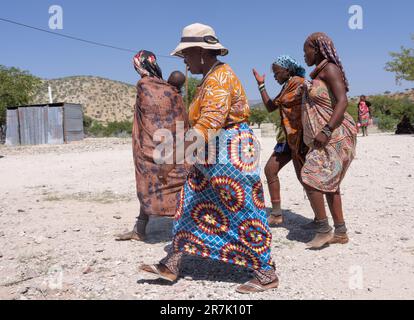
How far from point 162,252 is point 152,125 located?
120 centimetres

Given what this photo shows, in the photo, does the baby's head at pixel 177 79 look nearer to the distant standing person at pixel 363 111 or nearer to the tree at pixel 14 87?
the distant standing person at pixel 363 111

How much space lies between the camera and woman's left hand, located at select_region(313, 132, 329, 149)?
12.0 feet

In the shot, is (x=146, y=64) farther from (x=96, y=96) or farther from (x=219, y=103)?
(x=96, y=96)

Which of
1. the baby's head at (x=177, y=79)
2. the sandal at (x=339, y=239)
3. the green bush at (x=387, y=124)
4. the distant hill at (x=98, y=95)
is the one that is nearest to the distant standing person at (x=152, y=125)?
the baby's head at (x=177, y=79)

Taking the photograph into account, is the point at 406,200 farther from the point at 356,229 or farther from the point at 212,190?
the point at 212,190

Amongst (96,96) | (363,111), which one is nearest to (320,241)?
(363,111)

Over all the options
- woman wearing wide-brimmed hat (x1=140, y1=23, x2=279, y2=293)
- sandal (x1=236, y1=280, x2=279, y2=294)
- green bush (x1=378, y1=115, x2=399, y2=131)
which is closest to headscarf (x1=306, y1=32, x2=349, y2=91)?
woman wearing wide-brimmed hat (x1=140, y1=23, x2=279, y2=293)

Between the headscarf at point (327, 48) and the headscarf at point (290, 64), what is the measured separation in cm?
58

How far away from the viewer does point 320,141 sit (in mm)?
3664

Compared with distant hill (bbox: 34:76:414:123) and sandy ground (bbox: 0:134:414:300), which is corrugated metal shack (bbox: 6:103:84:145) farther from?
distant hill (bbox: 34:76:414:123)

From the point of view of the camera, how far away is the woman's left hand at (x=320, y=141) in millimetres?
3648

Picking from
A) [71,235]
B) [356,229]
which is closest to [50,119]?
[71,235]

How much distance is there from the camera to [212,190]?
10.0 feet

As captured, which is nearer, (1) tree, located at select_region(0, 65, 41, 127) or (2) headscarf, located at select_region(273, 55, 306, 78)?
(2) headscarf, located at select_region(273, 55, 306, 78)
